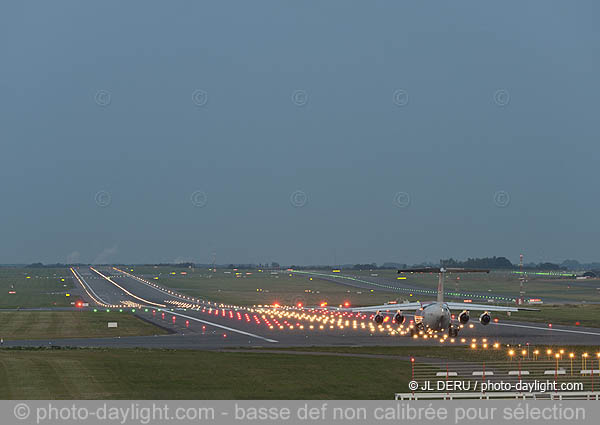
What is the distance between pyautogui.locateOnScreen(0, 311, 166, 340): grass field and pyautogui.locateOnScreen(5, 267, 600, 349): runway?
3.42 metres

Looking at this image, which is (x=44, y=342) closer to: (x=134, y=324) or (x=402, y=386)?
(x=134, y=324)

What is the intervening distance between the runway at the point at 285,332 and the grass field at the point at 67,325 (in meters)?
3.42

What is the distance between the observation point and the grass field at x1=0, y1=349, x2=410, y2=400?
42.4 metres

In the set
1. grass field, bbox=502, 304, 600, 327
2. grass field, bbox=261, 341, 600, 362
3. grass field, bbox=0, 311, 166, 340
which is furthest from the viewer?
grass field, bbox=502, 304, 600, 327

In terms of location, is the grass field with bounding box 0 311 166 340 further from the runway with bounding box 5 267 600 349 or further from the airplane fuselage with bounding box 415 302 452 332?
the airplane fuselage with bounding box 415 302 452 332

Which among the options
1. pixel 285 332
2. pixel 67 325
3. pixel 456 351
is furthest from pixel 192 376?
pixel 67 325

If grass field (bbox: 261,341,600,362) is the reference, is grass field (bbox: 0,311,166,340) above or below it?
below

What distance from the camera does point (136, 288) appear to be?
190 m

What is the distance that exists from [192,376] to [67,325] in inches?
1976

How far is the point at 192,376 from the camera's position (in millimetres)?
49625

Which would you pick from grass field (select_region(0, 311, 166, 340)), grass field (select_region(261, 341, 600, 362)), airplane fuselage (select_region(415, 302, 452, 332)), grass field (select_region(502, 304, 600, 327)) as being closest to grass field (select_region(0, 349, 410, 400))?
grass field (select_region(261, 341, 600, 362))

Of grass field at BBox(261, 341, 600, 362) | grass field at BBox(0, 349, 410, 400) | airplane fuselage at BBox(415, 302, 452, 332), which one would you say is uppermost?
airplane fuselage at BBox(415, 302, 452, 332)

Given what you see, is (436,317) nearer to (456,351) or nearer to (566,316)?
(456,351)

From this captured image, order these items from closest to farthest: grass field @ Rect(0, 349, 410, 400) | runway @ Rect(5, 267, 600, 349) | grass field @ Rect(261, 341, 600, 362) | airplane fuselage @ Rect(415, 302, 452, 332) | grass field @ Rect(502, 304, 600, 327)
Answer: grass field @ Rect(0, 349, 410, 400), grass field @ Rect(261, 341, 600, 362), airplane fuselage @ Rect(415, 302, 452, 332), runway @ Rect(5, 267, 600, 349), grass field @ Rect(502, 304, 600, 327)
